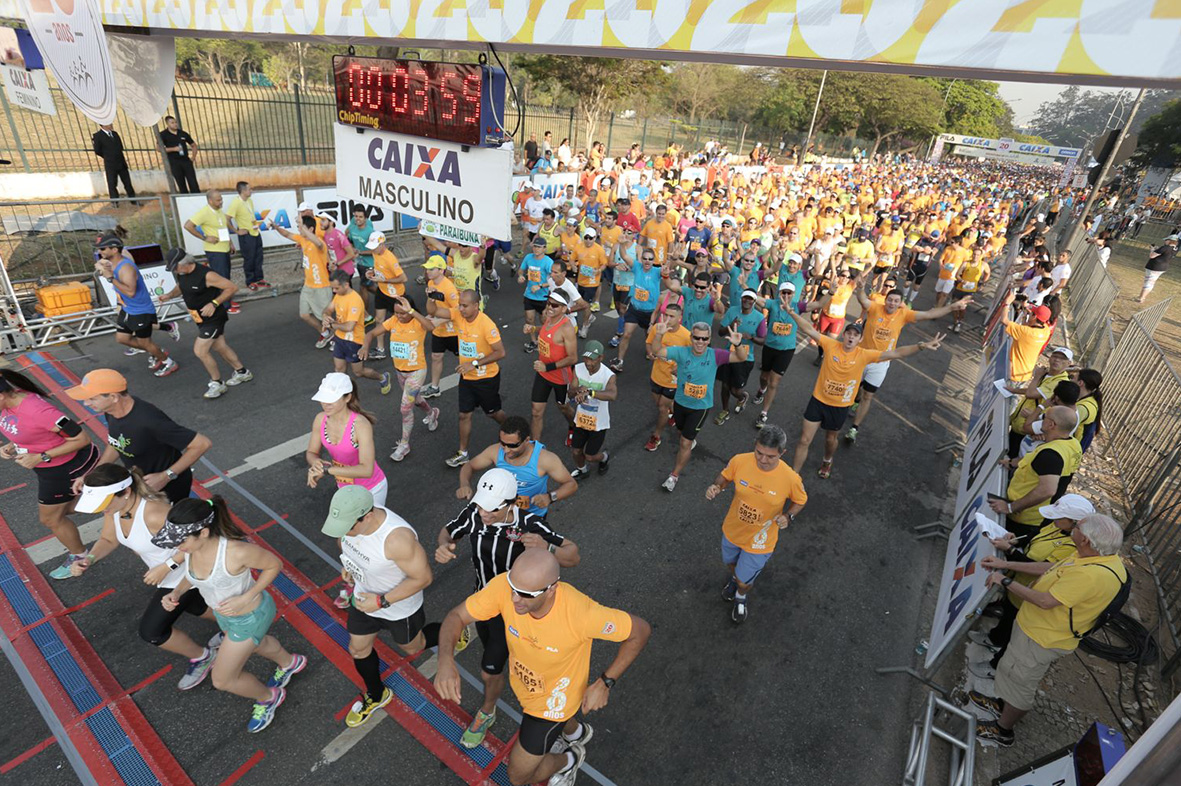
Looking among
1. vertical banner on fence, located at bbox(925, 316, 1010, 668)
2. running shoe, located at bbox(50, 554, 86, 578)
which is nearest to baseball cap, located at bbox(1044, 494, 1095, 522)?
vertical banner on fence, located at bbox(925, 316, 1010, 668)

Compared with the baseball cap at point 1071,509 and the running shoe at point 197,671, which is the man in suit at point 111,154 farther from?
the baseball cap at point 1071,509

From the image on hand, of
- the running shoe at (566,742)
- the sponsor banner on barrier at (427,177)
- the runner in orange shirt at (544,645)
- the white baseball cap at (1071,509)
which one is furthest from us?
the sponsor banner on barrier at (427,177)

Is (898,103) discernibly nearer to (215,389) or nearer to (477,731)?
(215,389)

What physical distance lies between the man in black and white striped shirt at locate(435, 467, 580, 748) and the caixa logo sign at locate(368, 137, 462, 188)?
263cm

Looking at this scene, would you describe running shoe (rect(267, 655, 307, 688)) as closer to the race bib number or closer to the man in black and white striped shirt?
the man in black and white striped shirt

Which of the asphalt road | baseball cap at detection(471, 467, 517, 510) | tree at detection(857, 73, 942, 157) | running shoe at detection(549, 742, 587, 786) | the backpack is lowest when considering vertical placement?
the asphalt road

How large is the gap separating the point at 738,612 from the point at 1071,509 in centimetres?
265

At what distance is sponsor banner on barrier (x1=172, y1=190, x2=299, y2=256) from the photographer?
34.8 ft

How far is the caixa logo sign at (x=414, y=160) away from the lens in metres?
4.77

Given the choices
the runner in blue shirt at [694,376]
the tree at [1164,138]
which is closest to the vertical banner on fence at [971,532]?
the runner in blue shirt at [694,376]

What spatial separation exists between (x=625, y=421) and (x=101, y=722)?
6195 mm

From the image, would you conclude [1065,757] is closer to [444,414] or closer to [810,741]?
[810,741]

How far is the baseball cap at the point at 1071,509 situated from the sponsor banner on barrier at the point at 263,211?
40.9 ft

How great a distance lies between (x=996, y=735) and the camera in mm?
4363
